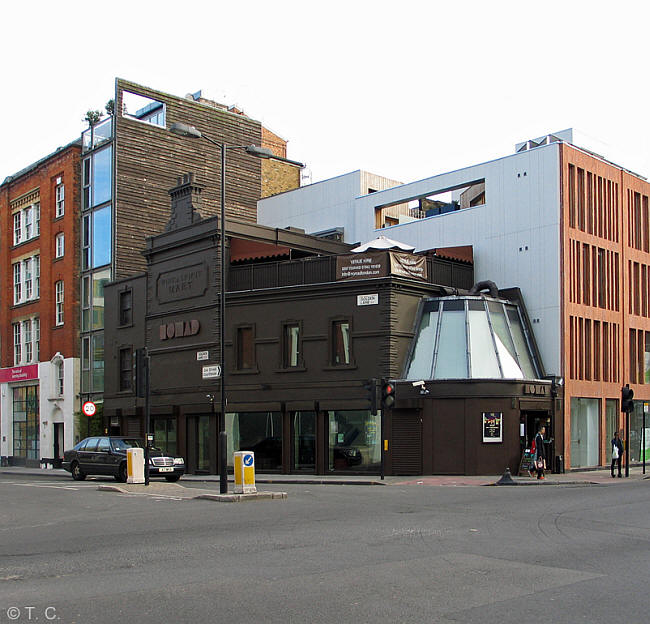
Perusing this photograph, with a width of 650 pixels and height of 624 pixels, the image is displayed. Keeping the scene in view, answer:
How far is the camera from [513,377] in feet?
103

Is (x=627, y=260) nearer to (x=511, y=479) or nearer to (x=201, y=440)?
(x=511, y=479)

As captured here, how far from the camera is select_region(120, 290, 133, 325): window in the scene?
41062 millimetres

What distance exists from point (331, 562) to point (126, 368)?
103 feet

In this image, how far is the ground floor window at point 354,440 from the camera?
1243 inches

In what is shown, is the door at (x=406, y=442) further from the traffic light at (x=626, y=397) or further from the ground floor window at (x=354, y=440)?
the traffic light at (x=626, y=397)

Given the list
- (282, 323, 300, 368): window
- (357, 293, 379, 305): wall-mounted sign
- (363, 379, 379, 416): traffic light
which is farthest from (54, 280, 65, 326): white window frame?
(363, 379, 379, 416): traffic light

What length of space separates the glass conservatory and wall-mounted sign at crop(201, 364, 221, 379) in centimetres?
802

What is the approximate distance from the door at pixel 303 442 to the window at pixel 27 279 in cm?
2233

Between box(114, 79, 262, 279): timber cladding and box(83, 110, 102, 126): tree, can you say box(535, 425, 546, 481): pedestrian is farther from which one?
box(83, 110, 102, 126): tree

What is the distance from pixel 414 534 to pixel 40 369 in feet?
126

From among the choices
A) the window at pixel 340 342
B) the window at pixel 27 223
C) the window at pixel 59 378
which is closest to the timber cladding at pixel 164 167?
the window at pixel 59 378

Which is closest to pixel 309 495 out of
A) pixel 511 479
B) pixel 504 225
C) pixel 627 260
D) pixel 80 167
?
pixel 511 479

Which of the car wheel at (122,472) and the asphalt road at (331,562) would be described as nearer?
the asphalt road at (331,562)

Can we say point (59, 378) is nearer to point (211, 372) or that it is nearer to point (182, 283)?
point (182, 283)
